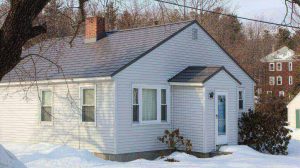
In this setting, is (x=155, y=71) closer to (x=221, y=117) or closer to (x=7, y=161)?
(x=221, y=117)

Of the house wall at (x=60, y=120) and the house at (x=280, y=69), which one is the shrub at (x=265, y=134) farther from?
the house at (x=280, y=69)

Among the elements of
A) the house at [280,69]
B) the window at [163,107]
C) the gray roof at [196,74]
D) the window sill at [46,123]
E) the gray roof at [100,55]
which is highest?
the house at [280,69]

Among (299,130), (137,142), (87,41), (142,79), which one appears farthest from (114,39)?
(299,130)

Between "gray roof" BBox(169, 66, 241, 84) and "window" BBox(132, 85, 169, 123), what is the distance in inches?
30.1

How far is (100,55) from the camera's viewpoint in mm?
20875

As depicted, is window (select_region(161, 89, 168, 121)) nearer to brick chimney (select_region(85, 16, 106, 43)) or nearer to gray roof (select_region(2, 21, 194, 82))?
gray roof (select_region(2, 21, 194, 82))

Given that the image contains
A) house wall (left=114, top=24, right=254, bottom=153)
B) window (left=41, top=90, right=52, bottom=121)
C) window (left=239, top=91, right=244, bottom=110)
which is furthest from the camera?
window (left=239, top=91, right=244, bottom=110)

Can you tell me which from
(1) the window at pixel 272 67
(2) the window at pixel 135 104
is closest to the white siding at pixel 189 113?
(2) the window at pixel 135 104

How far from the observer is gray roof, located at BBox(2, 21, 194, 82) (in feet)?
63.6

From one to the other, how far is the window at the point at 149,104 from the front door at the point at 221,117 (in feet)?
6.45

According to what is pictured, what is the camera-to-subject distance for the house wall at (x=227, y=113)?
64.4ft

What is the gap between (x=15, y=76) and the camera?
883 inches

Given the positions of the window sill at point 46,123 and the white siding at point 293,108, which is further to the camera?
the white siding at point 293,108

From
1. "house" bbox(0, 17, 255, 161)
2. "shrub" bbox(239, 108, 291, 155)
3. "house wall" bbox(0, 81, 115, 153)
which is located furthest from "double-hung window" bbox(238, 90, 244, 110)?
"house wall" bbox(0, 81, 115, 153)
